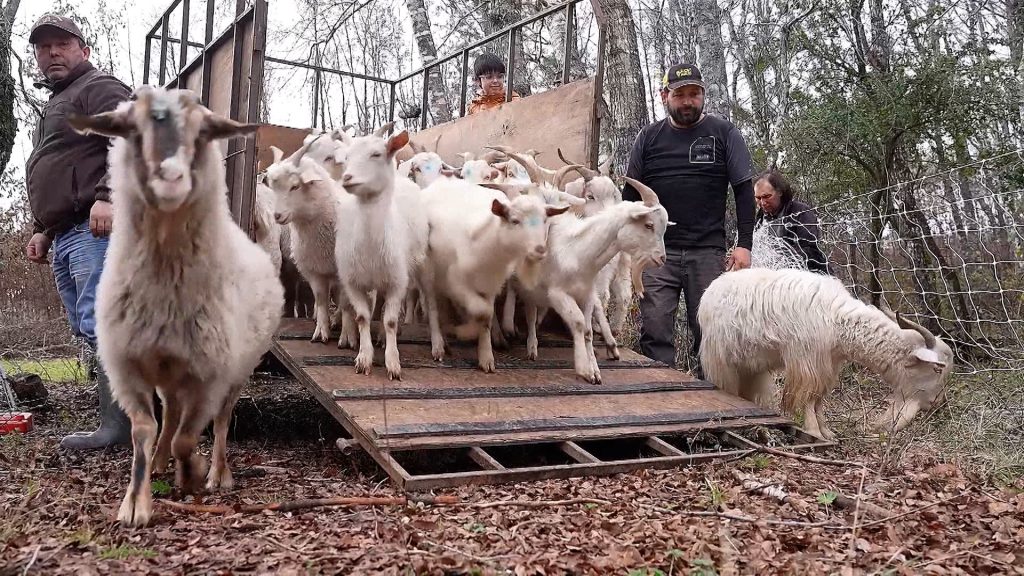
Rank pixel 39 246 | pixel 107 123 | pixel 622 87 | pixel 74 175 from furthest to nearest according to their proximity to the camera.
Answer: pixel 622 87 < pixel 39 246 < pixel 74 175 < pixel 107 123

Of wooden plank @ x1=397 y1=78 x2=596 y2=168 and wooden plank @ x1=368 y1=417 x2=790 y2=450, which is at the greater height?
wooden plank @ x1=397 y1=78 x2=596 y2=168

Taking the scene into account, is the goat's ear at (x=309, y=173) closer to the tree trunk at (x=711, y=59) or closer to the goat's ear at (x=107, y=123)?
the goat's ear at (x=107, y=123)

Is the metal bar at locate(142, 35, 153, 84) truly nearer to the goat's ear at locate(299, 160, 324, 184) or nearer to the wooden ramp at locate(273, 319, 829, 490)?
the goat's ear at locate(299, 160, 324, 184)

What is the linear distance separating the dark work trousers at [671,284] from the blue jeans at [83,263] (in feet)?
13.6

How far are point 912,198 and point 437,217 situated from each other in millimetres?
6297

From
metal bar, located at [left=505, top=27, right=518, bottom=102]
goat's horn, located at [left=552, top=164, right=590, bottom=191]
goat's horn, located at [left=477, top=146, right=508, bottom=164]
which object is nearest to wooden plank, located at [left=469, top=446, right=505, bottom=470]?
goat's horn, located at [left=552, top=164, right=590, bottom=191]

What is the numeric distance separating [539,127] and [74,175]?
406cm

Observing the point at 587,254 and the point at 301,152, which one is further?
the point at 301,152

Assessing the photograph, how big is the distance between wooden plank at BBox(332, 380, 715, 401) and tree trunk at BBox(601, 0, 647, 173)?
399cm

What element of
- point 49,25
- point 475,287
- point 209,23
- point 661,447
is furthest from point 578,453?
point 209,23

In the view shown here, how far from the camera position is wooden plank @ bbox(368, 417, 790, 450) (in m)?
4.04

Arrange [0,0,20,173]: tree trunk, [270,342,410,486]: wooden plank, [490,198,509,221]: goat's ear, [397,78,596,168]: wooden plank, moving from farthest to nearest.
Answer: [0,0,20,173]: tree trunk < [397,78,596,168]: wooden plank < [490,198,509,221]: goat's ear < [270,342,410,486]: wooden plank

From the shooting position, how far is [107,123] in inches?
125

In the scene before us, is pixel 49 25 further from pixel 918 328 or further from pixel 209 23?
pixel 918 328
